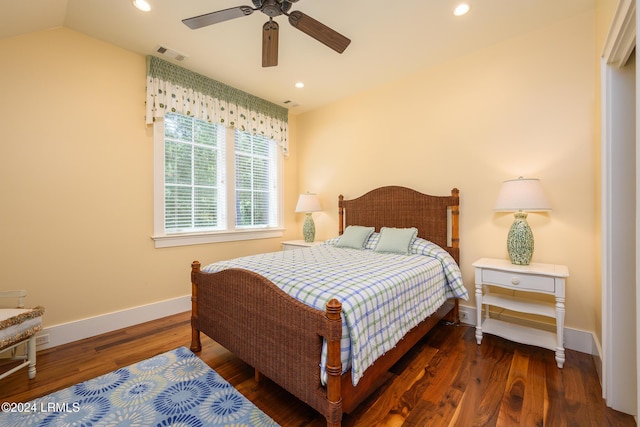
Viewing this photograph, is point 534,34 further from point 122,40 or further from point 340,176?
point 122,40

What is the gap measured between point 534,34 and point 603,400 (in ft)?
9.49

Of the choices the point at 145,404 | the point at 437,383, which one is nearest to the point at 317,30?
the point at 437,383

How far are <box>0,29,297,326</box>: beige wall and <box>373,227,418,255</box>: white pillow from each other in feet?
7.98

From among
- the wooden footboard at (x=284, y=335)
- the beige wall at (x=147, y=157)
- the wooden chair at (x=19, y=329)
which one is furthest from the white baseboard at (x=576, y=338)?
the wooden chair at (x=19, y=329)

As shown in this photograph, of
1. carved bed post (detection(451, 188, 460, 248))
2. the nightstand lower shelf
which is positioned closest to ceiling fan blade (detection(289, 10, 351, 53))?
carved bed post (detection(451, 188, 460, 248))

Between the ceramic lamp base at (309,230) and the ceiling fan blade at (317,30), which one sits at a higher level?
the ceiling fan blade at (317,30)

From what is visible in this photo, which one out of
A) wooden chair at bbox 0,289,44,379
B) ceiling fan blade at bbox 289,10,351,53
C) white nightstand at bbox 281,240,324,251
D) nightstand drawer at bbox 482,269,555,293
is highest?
ceiling fan blade at bbox 289,10,351,53

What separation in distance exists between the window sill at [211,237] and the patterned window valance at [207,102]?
50.4 inches

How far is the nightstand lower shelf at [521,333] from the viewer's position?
2150 millimetres

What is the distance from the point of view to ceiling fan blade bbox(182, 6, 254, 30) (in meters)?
1.79

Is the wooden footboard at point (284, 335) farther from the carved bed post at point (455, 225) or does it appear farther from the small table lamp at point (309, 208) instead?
the small table lamp at point (309, 208)

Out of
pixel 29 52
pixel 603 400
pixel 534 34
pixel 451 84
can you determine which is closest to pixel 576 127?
pixel 534 34

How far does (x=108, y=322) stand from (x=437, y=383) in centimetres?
297

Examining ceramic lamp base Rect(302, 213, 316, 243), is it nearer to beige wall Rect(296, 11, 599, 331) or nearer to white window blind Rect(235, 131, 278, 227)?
white window blind Rect(235, 131, 278, 227)
